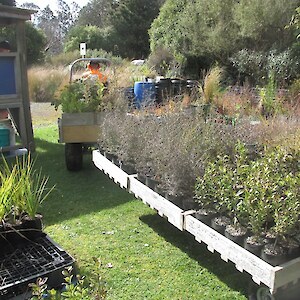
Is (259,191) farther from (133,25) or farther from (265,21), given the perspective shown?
(133,25)

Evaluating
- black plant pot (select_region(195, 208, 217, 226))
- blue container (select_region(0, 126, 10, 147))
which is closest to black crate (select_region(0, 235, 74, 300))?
black plant pot (select_region(195, 208, 217, 226))

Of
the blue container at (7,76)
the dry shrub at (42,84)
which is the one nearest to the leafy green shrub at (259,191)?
the blue container at (7,76)

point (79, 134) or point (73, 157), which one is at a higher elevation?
point (79, 134)

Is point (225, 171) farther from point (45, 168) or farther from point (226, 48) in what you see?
point (226, 48)

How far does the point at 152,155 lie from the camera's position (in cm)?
306

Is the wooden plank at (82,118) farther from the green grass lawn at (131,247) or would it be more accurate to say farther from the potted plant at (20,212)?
the potted plant at (20,212)

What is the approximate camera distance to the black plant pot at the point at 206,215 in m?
2.47

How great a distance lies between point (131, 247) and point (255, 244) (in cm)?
114

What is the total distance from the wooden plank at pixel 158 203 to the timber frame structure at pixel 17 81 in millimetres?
2743

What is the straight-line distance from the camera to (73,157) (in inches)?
185

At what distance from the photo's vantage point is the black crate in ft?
7.21

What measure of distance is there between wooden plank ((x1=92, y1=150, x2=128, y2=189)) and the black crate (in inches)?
36.1

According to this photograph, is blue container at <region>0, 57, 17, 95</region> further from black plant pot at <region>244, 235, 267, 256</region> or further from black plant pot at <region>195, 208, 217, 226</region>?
black plant pot at <region>244, 235, 267, 256</region>

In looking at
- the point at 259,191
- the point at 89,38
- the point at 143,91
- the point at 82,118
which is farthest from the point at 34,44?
the point at 259,191
